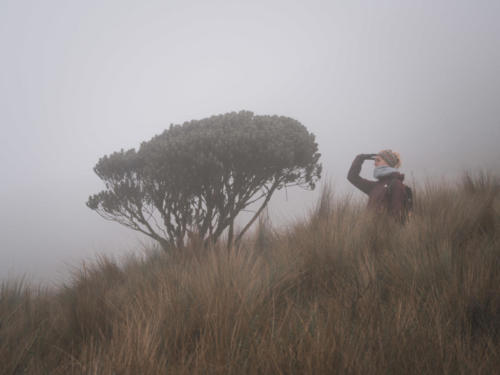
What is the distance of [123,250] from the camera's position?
17.0 feet

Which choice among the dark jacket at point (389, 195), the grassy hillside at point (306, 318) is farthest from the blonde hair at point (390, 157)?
the grassy hillside at point (306, 318)

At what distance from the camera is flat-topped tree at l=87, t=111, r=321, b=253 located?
5.28m

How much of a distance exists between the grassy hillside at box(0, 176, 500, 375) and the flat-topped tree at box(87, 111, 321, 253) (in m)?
2.46

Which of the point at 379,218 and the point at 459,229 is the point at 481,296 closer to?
the point at 459,229

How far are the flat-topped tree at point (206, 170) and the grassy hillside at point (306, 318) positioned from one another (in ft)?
8.08

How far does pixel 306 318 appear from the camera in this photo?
155 centimetres

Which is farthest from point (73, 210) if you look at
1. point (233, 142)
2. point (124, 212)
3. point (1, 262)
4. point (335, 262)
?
point (335, 262)

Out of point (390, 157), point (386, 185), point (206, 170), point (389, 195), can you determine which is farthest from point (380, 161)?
point (206, 170)

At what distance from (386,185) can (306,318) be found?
3.78 meters

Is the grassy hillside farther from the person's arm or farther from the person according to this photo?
the person's arm

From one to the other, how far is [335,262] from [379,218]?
174 cm

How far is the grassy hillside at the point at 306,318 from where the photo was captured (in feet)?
3.52

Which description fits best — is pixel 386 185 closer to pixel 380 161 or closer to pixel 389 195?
pixel 389 195

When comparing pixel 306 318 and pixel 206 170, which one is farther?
pixel 206 170
